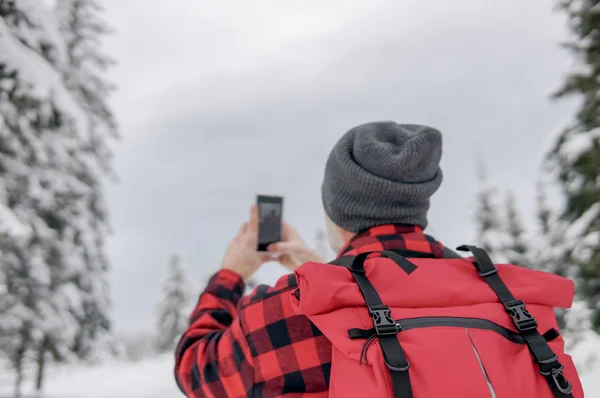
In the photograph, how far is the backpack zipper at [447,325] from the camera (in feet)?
5.37

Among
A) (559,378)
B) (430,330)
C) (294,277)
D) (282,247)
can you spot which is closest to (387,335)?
(430,330)

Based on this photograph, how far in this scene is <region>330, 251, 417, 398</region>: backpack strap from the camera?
1557 mm

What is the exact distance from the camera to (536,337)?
1787 millimetres

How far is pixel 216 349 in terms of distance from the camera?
6.44 feet

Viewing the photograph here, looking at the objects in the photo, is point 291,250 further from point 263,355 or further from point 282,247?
point 263,355

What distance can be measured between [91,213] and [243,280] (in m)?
17.3

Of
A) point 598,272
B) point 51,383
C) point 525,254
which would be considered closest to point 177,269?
point 51,383

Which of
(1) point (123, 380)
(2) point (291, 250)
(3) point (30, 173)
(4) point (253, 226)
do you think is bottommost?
(1) point (123, 380)

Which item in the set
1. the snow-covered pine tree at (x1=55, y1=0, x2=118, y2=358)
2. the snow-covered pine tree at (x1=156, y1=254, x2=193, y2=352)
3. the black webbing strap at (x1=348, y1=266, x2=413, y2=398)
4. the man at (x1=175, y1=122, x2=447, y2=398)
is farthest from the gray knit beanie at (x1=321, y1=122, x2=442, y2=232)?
the snow-covered pine tree at (x1=156, y1=254, x2=193, y2=352)

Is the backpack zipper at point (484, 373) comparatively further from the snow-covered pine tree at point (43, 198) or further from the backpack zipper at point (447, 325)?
the snow-covered pine tree at point (43, 198)

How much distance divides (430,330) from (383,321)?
0.18 m

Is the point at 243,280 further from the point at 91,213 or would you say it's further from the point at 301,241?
the point at 91,213

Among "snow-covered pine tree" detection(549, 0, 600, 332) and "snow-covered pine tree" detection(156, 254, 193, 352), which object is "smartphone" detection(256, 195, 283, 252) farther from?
"snow-covered pine tree" detection(156, 254, 193, 352)

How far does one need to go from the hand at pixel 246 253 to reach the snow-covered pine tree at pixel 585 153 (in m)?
9.63
